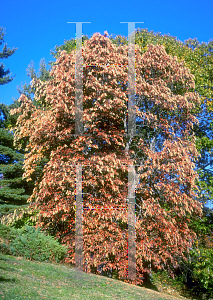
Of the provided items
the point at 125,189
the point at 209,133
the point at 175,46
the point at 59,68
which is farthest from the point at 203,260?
the point at 175,46

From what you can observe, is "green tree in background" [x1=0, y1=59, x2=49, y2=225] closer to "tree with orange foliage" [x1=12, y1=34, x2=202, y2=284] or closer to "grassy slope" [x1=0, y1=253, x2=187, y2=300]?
"tree with orange foliage" [x1=12, y1=34, x2=202, y2=284]

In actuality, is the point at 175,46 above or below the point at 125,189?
above

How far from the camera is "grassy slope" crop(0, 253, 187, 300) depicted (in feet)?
16.1

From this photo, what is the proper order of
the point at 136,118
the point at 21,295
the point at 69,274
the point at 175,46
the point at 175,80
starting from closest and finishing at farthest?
the point at 21,295
the point at 69,274
the point at 136,118
the point at 175,80
the point at 175,46

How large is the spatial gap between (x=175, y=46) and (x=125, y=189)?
9.02 meters

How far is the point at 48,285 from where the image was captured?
5816mm

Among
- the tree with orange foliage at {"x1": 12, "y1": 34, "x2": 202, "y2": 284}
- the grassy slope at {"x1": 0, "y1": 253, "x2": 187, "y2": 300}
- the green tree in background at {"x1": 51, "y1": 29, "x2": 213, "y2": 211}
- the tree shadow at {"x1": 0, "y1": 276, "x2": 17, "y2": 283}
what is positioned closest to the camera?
the grassy slope at {"x1": 0, "y1": 253, "x2": 187, "y2": 300}

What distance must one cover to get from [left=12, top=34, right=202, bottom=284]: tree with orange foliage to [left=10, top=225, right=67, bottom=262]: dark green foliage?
54cm

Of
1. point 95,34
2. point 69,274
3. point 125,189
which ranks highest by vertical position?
point 95,34

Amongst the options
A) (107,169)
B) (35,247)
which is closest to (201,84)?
(107,169)

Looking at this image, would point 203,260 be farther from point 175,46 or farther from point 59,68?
point 175,46

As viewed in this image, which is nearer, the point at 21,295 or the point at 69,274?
the point at 21,295

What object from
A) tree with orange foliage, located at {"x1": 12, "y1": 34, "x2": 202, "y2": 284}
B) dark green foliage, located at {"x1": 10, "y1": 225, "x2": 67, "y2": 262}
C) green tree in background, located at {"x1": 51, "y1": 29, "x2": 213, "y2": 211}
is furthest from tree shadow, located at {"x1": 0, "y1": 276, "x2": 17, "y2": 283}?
Result: green tree in background, located at {"x1": 51, "y1": 29, "x2": 213, "y2": 211}

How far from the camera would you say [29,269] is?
681cm
